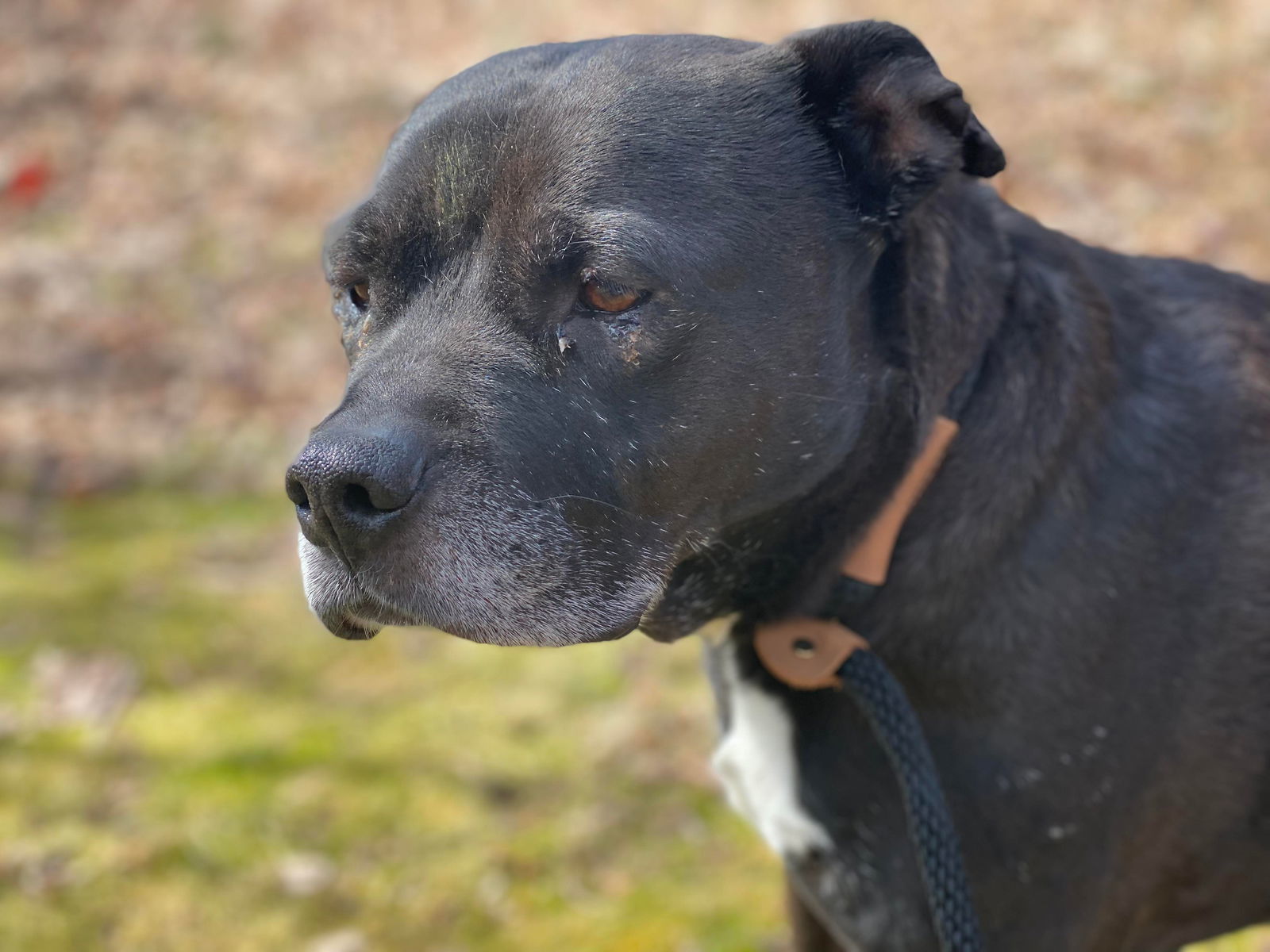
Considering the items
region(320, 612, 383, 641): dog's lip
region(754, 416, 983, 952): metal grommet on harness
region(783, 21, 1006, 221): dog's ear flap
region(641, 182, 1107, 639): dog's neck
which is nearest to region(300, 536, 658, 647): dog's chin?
region(320, 612, 383, 641): dog's lip

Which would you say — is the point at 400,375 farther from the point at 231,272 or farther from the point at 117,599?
the point at 231,272

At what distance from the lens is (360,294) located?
2314 mm

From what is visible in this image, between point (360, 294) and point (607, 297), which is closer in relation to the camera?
point (607, 297)

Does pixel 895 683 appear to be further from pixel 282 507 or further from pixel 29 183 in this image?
pixel 29 183

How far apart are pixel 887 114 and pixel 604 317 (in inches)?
25.0

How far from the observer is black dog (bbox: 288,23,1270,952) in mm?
2033

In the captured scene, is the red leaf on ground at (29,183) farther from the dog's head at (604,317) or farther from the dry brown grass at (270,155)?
the dog's head at (604,317)

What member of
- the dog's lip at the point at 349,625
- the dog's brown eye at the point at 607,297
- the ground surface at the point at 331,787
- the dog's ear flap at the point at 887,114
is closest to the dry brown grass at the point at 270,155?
the ground surface at the point at 331,787

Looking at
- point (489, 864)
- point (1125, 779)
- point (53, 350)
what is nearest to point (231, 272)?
point (53, 350)

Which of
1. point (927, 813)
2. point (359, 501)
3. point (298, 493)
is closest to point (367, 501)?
point (359, 501)

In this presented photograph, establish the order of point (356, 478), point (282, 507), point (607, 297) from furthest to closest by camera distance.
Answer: point (282, 507) < point (607, 297) < point (356, 478)

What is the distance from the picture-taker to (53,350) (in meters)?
7.00

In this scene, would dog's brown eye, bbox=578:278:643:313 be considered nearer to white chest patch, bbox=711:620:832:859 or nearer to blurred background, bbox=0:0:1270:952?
white chest patch, bbox=711:620:832:859

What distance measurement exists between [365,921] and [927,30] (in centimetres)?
567
